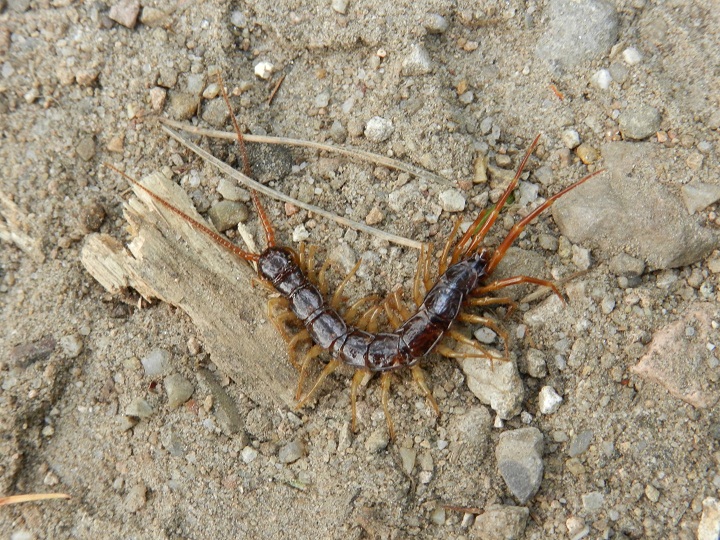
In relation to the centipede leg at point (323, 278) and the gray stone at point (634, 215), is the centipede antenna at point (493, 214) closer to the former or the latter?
the gray stone at point (634, 215)

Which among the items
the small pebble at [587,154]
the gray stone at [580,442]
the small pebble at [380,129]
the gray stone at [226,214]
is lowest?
the gray stone at [580,442]

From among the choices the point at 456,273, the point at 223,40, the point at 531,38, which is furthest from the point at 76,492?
the point at 531,38

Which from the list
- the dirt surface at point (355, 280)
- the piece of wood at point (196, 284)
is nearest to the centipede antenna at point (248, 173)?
the dirt surface at point (355, 280)

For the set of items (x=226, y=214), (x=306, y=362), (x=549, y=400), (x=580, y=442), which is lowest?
(x=580, y=442)

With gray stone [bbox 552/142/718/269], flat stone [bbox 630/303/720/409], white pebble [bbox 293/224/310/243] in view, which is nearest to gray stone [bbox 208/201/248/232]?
white pebble [bbox 293/224/310/243]

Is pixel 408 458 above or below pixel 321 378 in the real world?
below

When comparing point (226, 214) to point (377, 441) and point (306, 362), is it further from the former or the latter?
point (377, 441)

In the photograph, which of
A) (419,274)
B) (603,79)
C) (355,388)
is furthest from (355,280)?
(603,79)
